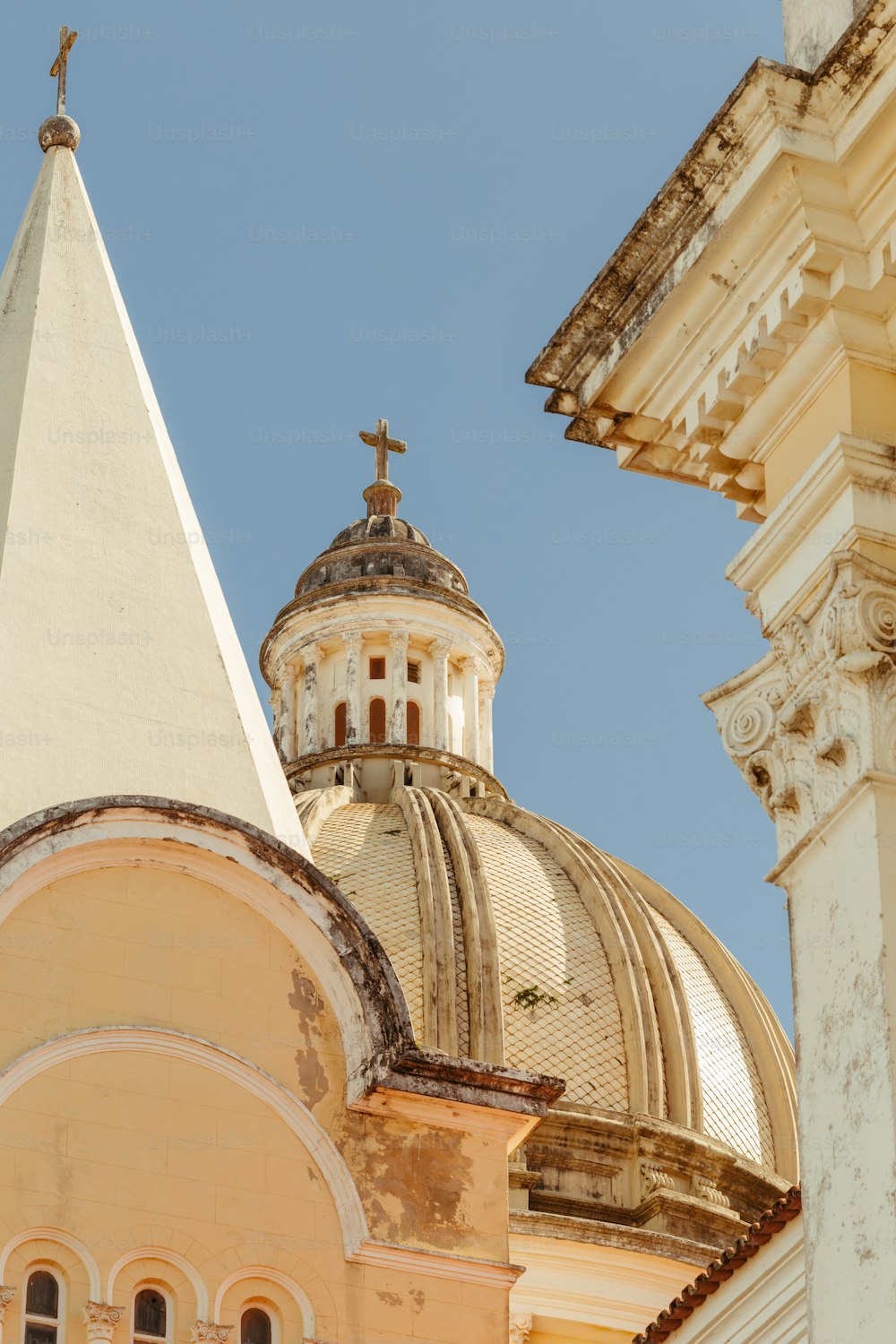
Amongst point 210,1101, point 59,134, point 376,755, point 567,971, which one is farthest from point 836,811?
point 376,755

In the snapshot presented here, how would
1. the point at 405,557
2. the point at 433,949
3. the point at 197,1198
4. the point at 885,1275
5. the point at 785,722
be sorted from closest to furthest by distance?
the point at 885,1275 → the point at 785,722 → the point at 197,1198 → the point at 433,949 → the point at 405,557

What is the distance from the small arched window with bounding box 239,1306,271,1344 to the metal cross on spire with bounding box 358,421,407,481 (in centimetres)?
2825

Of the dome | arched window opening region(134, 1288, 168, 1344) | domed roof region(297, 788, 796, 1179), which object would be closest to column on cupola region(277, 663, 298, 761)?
the dome

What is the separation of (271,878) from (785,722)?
9.70 metres

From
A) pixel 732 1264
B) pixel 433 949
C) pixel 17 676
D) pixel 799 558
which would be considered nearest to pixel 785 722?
pixel 799 558

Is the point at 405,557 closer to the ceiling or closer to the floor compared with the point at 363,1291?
closer to the ceiling

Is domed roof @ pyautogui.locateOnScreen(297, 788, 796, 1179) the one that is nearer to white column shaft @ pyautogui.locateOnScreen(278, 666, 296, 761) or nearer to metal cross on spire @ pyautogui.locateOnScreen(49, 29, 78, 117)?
white column shaft @ pyautogui.locateOnScreen(278, 666, 296, 761)

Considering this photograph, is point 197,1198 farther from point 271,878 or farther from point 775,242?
point 775,242

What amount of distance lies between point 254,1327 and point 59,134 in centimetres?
1026

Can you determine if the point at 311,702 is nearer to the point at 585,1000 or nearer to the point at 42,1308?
the point at 585,1000

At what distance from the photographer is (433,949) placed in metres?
36.9

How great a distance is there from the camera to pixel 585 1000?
37062 millimetres

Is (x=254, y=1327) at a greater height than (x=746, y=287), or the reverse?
(x=746, y=287)

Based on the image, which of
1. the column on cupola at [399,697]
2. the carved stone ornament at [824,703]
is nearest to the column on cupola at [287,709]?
the column on cupola at [399,697]
